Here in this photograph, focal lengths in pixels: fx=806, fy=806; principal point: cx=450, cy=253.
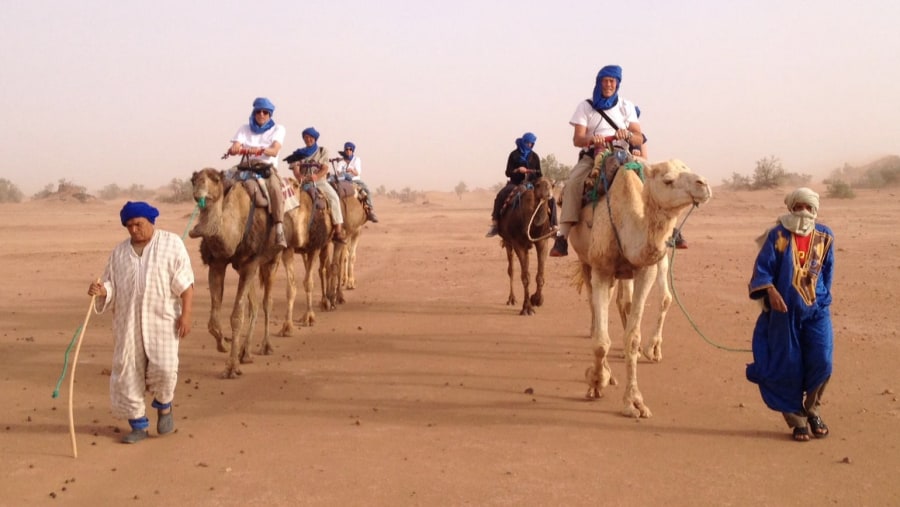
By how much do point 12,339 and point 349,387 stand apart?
5289 millimetres

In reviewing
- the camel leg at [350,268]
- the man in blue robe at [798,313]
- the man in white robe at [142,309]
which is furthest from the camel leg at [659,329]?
the camel leg at [350,268]

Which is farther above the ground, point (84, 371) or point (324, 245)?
point (324, 245)

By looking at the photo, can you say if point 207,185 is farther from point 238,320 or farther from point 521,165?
point 521,165

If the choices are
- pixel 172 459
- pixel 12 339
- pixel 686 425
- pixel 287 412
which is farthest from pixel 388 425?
pixel 12 339

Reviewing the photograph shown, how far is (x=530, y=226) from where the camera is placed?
43.6 ft

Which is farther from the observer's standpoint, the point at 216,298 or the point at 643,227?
the point at 216,298

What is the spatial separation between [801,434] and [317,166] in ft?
28.8

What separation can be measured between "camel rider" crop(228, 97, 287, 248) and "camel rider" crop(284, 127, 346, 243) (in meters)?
3.07

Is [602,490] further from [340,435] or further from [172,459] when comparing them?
[172,459]

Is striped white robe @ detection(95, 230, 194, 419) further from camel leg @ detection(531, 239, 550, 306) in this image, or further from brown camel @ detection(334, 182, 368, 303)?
camel leg @ detection(531, 239, 550, 306)

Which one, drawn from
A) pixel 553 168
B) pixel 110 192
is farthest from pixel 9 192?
pixel 553 168

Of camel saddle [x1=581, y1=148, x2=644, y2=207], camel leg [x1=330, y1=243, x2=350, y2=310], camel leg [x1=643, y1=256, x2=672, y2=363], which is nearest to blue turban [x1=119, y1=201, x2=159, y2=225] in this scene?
Answer: camel saddle [x1=581, y1=148, x2=644, y2=207]

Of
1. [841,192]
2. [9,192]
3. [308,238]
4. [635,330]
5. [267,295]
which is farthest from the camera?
[9,192]

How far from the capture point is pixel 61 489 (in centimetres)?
539
